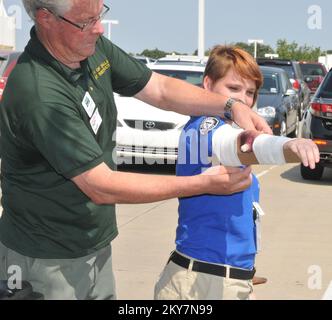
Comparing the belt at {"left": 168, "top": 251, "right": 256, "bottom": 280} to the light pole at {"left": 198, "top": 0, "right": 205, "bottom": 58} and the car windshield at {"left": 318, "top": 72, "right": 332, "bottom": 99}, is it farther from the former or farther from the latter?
the light pole at {"left": 198, "top": 0, "right": 205, "bottom": 58}

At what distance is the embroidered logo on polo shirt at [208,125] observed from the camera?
2.58m

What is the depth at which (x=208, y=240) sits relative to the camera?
2752 mm

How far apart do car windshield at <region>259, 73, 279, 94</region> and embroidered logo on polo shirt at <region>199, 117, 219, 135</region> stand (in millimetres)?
11857

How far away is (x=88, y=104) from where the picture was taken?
7.93 feet

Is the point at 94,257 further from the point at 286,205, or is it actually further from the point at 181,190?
the point at 286,205

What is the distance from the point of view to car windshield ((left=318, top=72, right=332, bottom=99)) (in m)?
9.87

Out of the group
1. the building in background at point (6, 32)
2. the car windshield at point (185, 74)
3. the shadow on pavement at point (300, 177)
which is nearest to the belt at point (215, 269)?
the shadow on pavement at point (300, 177)

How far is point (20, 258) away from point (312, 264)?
3.87 meters

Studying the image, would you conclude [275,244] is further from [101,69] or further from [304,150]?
[304,150]

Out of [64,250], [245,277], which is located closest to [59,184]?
[64,250]

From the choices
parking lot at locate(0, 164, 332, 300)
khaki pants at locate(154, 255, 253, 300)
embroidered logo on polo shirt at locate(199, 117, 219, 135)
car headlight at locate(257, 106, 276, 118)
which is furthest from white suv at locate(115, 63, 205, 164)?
embroidered logo on polo shirt at locate(199, 117, 219, 135)

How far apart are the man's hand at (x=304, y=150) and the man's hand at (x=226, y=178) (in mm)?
323

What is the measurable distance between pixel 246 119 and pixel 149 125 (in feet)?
25.3

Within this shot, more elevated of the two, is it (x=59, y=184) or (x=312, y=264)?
(x=59, y=184)
